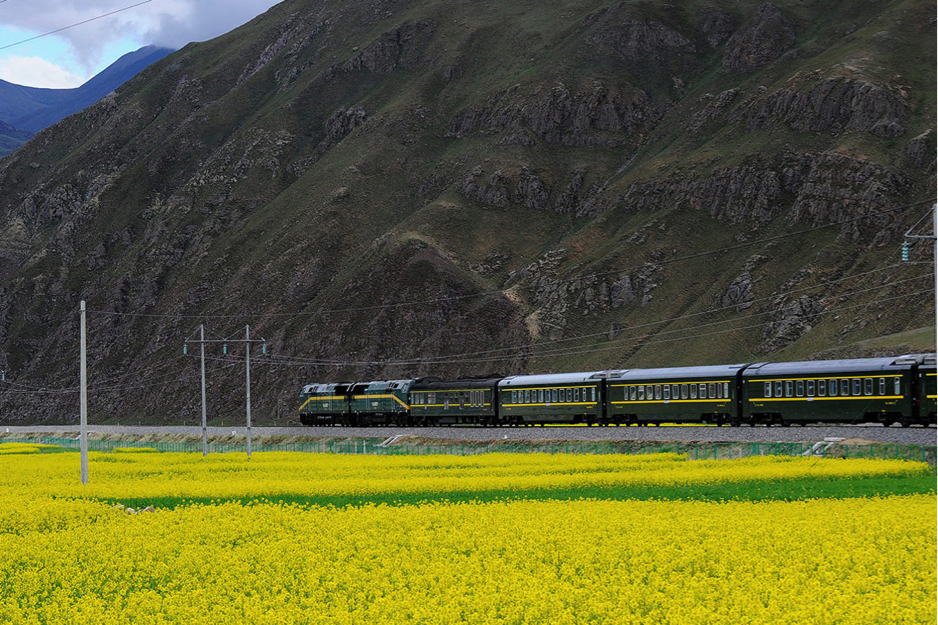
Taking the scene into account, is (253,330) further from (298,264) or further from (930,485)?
(930,485)

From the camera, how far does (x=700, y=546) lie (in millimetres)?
21609

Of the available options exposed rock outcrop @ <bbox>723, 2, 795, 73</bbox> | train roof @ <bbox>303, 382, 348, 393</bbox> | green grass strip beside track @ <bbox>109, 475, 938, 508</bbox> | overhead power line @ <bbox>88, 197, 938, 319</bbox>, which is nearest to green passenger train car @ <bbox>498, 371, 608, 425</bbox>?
train roof @ <bbox>303, 382, 348, 393</bbox>

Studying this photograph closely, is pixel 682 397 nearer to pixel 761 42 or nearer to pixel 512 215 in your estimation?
pixel 512 215

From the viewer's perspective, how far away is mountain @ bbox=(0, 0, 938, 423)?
11644cm

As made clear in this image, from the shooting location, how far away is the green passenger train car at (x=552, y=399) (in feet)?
241

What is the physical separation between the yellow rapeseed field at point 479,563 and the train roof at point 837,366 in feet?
84.9

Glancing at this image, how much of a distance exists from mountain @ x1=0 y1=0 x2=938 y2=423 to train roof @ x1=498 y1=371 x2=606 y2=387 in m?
31.9

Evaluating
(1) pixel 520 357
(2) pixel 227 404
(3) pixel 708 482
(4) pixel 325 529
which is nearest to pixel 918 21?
(1) pixel 520 357

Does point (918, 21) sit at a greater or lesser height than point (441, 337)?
greater

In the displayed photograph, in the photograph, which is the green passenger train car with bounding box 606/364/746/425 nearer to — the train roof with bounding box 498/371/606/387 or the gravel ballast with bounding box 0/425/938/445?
the train roof with bounding box 498/371/606/387

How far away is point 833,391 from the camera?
58.8 meters

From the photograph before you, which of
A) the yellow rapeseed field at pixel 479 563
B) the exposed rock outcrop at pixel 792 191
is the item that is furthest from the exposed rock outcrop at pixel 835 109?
the yellow rapeseed field at pixel 479 563

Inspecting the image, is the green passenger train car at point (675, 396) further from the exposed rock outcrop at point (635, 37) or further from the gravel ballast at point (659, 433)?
the exposed rock outcrop at point (635, 37)

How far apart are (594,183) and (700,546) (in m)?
132
